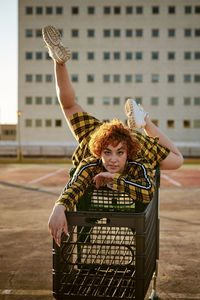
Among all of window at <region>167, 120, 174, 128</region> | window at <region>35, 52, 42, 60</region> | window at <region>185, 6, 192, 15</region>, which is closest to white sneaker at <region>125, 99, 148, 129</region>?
window at <region>167, 120, 174, 128</region>

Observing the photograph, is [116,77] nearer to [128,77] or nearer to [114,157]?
[128,77]

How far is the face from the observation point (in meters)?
2.63

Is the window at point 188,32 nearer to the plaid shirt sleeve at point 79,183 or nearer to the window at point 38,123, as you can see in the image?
the window at point 38,123

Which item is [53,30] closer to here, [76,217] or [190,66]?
[76,217]

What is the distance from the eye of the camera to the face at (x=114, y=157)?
2.63m

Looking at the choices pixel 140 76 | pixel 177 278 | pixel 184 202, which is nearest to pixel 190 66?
pixel 140 76

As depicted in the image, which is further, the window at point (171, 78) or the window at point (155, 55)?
the window at point (171, 78)

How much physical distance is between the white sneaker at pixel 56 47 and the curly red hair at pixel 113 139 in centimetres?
97

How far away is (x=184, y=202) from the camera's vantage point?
8820 millimetres

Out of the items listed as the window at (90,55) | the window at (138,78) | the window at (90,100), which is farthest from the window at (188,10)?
the window at (90,100)

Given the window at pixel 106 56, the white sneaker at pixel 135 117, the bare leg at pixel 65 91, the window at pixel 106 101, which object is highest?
the window at pixel 106 56

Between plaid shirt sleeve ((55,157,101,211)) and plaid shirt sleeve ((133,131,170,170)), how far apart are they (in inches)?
24.4

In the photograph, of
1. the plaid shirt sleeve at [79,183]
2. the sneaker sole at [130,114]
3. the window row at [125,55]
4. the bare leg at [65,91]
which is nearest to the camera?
the plaid shirt sleeve at [79,183]

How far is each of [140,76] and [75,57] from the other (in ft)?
29.2
